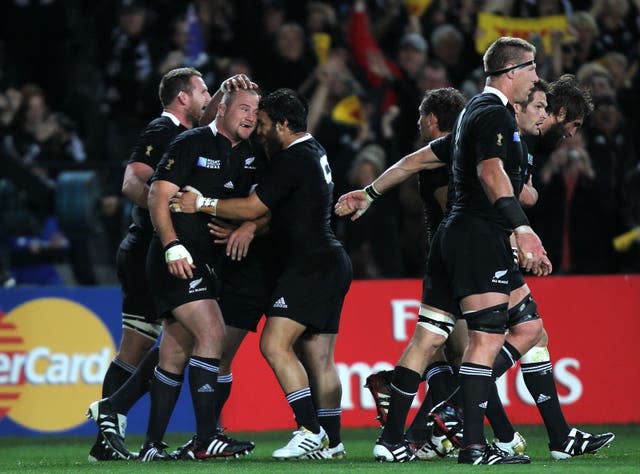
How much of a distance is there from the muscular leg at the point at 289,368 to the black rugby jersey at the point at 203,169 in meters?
0.71

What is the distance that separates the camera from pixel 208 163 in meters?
8.59

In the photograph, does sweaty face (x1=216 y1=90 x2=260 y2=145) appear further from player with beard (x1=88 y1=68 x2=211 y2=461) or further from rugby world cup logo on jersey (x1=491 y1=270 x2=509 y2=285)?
rugby world cup logo on jersey (x1=491 y1=270 x2=509 y2=285)

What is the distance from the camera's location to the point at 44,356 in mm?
11617

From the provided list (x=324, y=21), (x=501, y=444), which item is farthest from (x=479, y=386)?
(x=324, y=21)

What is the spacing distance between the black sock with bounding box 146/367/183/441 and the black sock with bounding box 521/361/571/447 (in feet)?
7.27

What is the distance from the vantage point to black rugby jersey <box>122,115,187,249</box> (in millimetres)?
8992

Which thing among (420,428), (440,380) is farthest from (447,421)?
(440,380)

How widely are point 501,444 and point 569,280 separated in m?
3.72

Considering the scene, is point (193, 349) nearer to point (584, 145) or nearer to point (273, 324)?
point (273, 324)

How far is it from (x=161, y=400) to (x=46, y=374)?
3.27 m

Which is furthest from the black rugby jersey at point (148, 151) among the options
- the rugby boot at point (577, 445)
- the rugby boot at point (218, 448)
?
the rugby boot at point (577, 445)

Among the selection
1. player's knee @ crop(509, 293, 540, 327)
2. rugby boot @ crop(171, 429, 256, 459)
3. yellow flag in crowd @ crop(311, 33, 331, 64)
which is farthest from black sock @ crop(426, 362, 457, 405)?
yellow flag in crowd @ crop(311, 33, 331, 64)

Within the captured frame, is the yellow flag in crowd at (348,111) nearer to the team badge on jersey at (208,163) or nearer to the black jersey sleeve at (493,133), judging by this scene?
the team badge on jersey at (208,163)

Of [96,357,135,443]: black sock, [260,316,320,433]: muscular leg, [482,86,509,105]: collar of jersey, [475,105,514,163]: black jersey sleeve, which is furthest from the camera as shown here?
[96,357,135,443]: black sock
